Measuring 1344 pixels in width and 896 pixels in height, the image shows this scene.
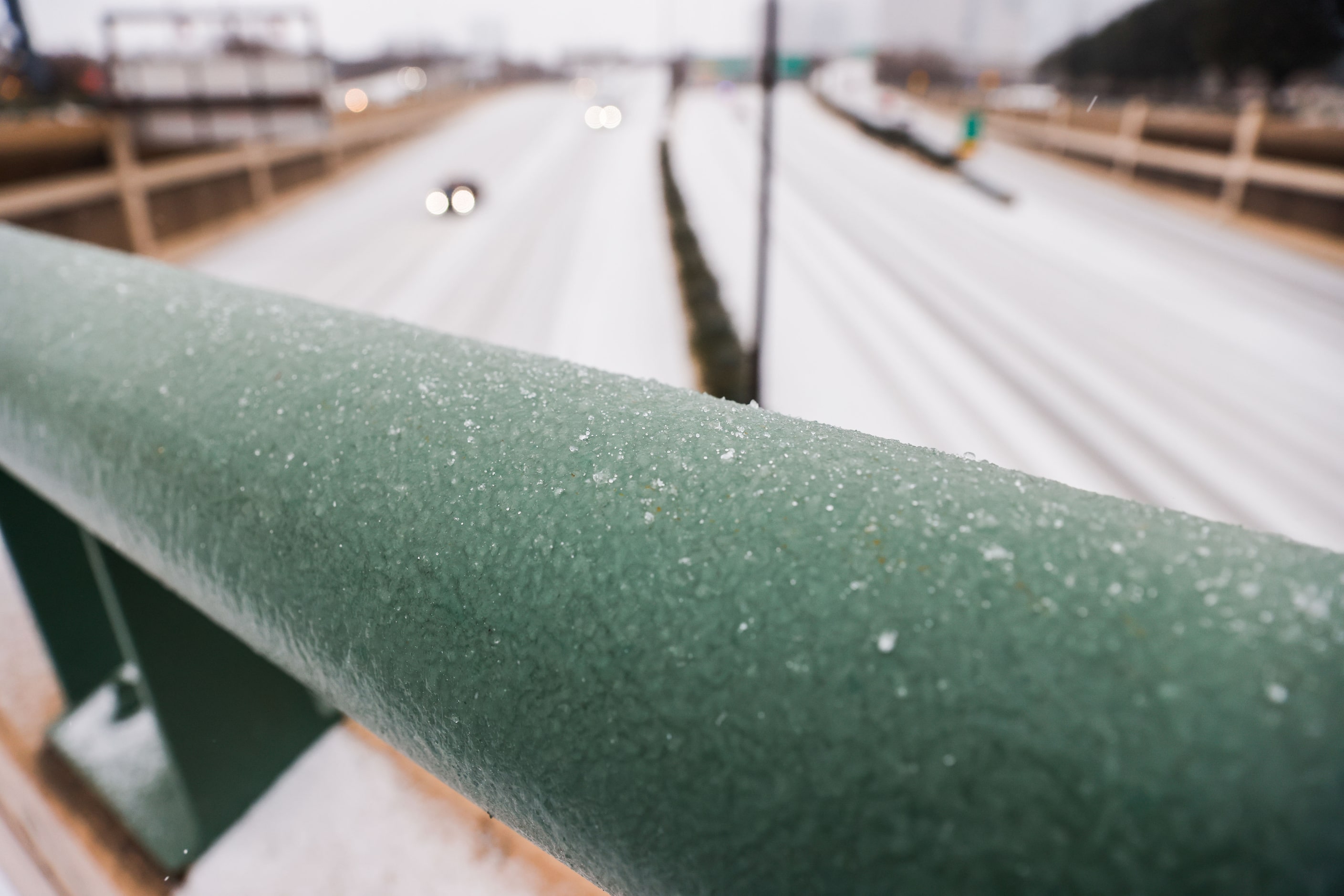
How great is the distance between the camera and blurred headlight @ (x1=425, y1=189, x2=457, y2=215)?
852 inches

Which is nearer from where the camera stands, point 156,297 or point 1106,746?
point 1106,746

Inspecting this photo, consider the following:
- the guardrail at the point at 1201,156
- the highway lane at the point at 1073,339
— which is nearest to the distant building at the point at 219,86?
the highway lane at the point at 1073,339

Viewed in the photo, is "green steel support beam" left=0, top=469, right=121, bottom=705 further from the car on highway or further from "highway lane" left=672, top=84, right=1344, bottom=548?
the car on highway

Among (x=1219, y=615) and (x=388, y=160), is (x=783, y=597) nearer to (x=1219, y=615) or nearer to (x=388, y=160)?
(x=1219, y=615)

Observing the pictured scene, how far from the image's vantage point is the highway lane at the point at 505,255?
1298 cm

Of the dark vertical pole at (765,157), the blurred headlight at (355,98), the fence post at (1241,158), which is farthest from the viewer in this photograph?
the blurred headlight at (355,98)

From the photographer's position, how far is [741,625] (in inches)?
18.5

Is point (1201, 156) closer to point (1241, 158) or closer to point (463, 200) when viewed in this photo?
point (1241, 158)

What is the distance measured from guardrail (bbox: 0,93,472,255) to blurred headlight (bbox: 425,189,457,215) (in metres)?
4.57

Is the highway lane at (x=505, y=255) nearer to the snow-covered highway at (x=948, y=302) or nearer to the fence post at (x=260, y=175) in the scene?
the snow-covered highway at (x=948, y=302)

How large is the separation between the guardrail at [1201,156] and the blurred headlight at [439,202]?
1995 cm

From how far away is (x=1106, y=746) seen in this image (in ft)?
1.22

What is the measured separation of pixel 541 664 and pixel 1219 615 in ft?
1.36

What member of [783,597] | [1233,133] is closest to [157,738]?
[783,597]
